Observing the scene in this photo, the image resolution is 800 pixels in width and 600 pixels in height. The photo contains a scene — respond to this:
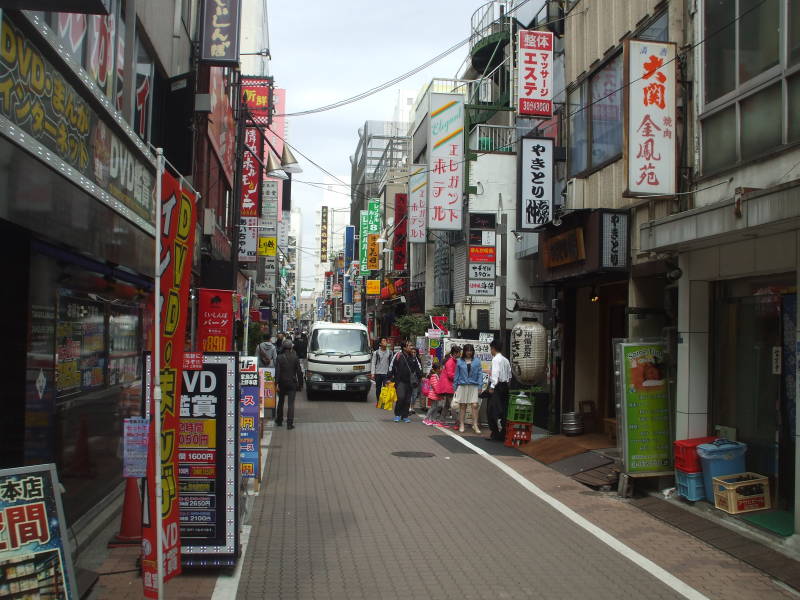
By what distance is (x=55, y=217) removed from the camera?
638cm

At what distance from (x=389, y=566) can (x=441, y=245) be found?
25702 millimetres

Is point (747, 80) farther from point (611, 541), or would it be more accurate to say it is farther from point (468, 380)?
point (468, 380)

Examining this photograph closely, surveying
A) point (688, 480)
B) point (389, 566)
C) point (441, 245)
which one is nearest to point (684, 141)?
point (688, 480)

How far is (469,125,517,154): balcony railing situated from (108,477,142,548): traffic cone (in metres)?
20.3

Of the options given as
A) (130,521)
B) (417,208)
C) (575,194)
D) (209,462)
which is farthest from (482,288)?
(209,462)

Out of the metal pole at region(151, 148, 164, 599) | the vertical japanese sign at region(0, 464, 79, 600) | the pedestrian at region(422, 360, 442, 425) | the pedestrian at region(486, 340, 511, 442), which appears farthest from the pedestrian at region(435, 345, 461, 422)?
the vertical japanese sign at region(0, 464, 79, 600)

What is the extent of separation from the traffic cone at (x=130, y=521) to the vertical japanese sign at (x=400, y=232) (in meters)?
33.2

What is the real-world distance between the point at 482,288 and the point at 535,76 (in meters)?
6.23

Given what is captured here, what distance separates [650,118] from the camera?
9945mm

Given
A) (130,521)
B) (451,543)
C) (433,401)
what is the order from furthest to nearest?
(433,401)
(451,543)
(130,521)

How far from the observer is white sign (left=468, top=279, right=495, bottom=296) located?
21062mm

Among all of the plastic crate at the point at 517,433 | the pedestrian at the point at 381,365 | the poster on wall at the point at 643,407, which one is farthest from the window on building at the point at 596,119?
the pedestrian at the point at 381,365

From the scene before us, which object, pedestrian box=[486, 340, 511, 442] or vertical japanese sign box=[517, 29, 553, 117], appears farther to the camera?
vertical japanese sign box=[517, 29, 553, 117]

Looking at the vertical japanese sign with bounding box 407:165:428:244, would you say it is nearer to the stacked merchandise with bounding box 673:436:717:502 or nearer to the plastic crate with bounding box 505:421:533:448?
the plastic crate with bounding box 505:421:533:448
